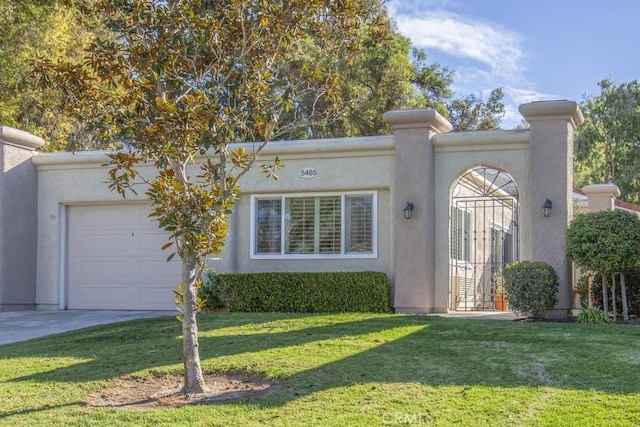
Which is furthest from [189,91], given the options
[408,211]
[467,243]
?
[467,243]

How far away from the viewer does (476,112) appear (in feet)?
105

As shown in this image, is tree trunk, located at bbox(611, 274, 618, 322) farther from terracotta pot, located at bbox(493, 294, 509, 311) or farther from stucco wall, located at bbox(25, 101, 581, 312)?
terracotta pot, located at bbox(493, 294, 509, 311)

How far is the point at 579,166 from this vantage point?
37188mm

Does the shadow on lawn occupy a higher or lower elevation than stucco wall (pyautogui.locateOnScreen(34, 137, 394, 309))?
lower

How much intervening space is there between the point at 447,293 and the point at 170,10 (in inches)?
340

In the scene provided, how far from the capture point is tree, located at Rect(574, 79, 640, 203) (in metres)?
35.4

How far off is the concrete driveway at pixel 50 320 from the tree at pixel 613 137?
86.1 feet

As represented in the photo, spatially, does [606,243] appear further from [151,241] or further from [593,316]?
[151,241]

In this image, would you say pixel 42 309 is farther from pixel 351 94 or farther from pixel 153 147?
pixel 351 94

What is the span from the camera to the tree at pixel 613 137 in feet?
116

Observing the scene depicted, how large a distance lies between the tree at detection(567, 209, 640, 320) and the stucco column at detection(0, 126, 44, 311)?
11.5m

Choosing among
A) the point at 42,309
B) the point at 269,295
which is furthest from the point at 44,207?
the point at 269,295

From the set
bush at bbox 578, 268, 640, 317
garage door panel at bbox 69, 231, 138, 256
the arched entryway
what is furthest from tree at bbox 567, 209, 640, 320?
garage door panel at bbox 69, 231, 138, 256

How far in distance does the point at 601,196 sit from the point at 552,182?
5405 millimetres
